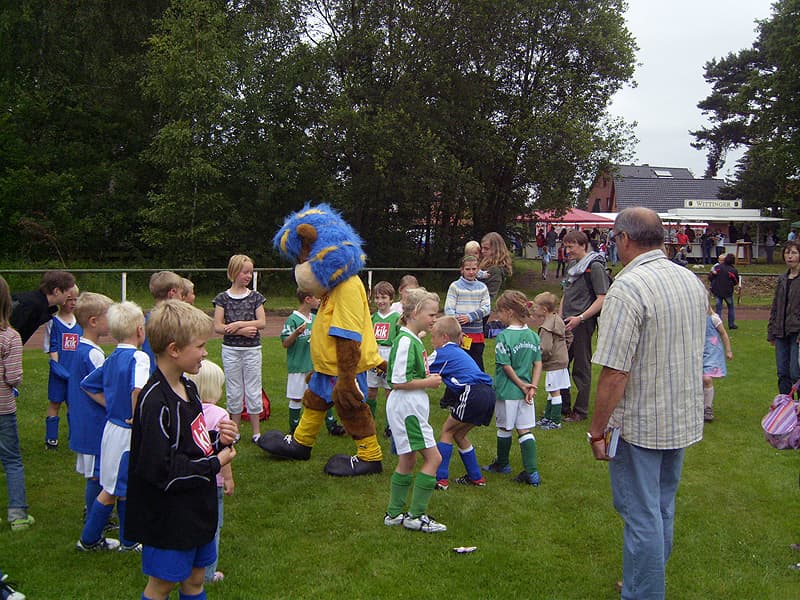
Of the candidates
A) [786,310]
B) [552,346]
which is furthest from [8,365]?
[786,310]

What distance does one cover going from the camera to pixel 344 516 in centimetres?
566

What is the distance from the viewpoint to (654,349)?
12.3ft

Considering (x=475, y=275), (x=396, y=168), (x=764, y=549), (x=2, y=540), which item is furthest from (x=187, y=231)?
(x=764, y=549)

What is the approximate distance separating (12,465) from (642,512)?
418 centimetres

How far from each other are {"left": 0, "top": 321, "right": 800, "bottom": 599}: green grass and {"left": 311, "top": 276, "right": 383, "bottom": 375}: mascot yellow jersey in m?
1.05

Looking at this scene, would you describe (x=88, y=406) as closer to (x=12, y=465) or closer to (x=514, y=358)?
(x=12, y=465)

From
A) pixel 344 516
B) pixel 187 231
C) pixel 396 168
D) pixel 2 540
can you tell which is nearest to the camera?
pixel 2 540

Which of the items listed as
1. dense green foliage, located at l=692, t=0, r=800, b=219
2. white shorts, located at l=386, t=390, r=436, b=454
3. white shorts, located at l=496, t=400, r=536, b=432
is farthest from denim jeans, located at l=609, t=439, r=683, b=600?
dense green foliage, located at l=692, t=0, r=800, b=219

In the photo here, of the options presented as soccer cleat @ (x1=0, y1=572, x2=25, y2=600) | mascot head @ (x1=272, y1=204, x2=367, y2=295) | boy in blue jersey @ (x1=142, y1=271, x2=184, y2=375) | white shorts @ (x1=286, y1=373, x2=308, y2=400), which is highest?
mascot head @ (x1=272, y1=204, x2=367, y2=295)

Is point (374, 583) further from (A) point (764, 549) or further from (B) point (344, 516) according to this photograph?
(A) point (764, 549)

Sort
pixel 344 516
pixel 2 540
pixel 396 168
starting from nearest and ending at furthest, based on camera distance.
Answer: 1. pixel 2 540
2. pixel 344 516
3. pixel 396 168

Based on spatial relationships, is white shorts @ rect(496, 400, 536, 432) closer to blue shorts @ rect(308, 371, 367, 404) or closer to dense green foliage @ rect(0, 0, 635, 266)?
blue shorts @ rect(308, 371, 367, 404)

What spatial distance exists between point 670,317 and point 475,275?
14.5 ft

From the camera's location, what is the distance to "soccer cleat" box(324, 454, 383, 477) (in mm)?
6582
